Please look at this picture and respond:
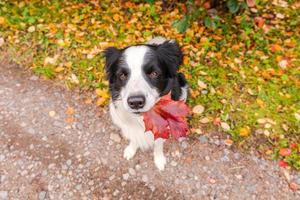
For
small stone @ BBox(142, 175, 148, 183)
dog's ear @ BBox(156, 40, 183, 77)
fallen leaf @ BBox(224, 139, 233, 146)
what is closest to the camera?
dog's ear @ BBox(156, 40, 183, 77)

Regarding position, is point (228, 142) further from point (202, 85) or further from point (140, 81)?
point (140, 81)

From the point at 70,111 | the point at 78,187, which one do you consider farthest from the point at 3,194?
the point at 70,111

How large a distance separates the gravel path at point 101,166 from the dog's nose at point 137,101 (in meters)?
1.31

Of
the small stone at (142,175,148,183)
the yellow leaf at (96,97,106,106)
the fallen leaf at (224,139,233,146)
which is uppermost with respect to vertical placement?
the yellow leaf at (96,97,106,106)

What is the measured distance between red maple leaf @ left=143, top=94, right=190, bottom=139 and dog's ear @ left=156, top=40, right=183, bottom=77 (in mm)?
494

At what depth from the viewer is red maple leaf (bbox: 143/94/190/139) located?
3142mm

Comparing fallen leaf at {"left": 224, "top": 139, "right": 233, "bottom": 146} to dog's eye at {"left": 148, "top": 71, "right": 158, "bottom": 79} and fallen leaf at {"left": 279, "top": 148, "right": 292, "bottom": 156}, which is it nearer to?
fallen leaf at {"left": 279, "top": 148, "right": 292, "bottom": 156}

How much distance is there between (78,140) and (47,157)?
0.43m

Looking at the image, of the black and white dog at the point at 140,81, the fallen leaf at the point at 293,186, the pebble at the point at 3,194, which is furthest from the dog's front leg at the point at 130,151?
the fallen leaf at the point at 293,186

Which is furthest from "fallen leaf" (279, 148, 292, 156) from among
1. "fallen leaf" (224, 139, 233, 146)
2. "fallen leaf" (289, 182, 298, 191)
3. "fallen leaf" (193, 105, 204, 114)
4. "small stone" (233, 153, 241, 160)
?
"fallen leaf" (193, 105, 204, 114)

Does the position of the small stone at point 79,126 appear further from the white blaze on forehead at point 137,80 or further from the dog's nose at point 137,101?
the dog's nose at point 137,101

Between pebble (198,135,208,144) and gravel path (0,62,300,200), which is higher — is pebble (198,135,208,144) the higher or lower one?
the higher one

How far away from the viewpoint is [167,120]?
10.5ft

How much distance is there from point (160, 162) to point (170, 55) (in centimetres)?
132
